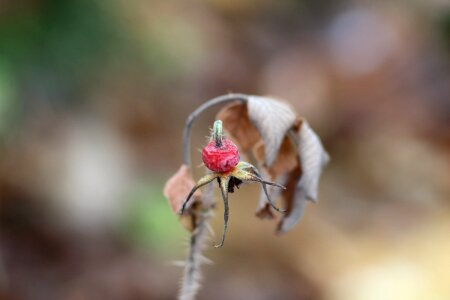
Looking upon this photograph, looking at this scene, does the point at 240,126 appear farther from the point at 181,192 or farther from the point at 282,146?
the point at 181,192

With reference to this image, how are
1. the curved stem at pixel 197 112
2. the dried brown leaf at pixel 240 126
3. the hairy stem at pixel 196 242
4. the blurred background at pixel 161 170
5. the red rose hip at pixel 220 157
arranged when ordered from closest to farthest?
the red rose hip at pixel 220 157
the curved stem at pixel 197 112
the hairy stem at pixel 196 242
the dried brown leaf at pixel 240 126
the blurred background at pixel 161 170

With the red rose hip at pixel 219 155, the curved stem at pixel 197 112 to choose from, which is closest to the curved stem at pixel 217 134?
the red rose hip at pixel 219 155

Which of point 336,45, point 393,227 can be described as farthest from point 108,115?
point 336,45

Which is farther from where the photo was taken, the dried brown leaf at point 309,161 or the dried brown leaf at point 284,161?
the dried brown leaf at point 284,161

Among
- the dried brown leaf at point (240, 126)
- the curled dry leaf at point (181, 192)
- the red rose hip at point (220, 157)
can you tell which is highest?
the dried brown leaf at point (240, 126)

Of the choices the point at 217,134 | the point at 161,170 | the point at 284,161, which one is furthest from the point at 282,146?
the point at 161,170

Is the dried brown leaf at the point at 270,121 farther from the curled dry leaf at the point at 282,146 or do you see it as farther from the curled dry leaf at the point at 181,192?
the curled dry leaf at the point at 181,192

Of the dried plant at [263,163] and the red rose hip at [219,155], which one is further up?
the dried plant at [263,163]
